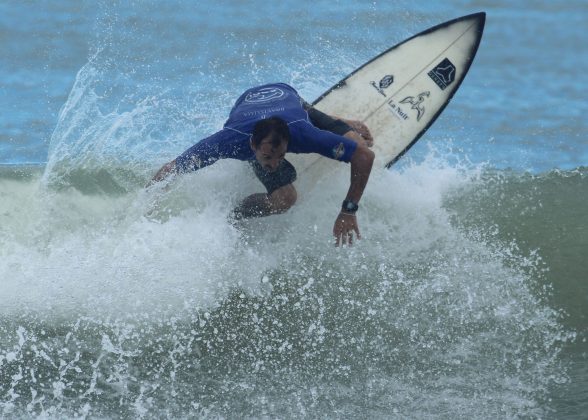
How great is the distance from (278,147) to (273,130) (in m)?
0.10

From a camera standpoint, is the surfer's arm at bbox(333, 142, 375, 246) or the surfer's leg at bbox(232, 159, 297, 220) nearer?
the surfer's arm at bbox(333, 142, 375, 246)

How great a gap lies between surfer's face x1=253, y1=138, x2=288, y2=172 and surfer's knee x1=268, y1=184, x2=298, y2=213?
367mm

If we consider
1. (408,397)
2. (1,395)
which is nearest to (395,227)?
(408,397)

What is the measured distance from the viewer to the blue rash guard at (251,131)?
17.3 feet

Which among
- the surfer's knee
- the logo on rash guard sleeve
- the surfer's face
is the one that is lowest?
the surfer's knee

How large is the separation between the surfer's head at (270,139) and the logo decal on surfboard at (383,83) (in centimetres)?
162

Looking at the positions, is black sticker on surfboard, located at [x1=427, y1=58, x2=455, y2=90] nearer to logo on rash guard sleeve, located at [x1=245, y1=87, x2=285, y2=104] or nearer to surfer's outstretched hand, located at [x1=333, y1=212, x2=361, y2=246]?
logo on rash guard sleeve, located at [x1=245, y1=87, x2=285, y2=104]

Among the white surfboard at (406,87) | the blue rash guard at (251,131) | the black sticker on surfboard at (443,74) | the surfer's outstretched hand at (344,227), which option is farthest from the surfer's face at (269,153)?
the black sticker on surfboard at (443,74)

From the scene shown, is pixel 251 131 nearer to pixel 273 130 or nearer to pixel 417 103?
pixel 273 130

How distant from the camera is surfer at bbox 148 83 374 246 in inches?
205

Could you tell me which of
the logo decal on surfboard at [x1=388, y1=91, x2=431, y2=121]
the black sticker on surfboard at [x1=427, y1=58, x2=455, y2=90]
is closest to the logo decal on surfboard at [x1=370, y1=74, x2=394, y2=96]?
the logo decal on surfboard at [x1=388, y1=91, x2=431, y2=121]

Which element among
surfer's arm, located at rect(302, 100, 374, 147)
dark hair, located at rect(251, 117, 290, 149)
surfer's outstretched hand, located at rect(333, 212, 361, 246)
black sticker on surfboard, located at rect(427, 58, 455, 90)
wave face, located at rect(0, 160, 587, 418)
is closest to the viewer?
wave face, located at rect(0, 160, 587, 418)

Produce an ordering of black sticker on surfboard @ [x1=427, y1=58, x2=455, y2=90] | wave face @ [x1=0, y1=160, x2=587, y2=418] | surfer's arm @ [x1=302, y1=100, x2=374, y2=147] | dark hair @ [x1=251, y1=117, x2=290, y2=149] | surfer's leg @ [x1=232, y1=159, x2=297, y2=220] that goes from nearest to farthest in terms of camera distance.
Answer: wave face @ [x1=0, y1=160, x2=587, y2=418] → dark hair @ [x1=251, y1=117, x2=290, y2=149] → surfer's leg @ [x1=232, y1=159, x2=297, y2=220] → surfer's arm @ [x1=302, y1=100, x2=374, y2=147] → black sticker on surfboard @ [x1=427, y1=58, x2=455, y2=90]

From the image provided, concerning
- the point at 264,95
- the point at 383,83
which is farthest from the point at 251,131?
the point at 383,83
